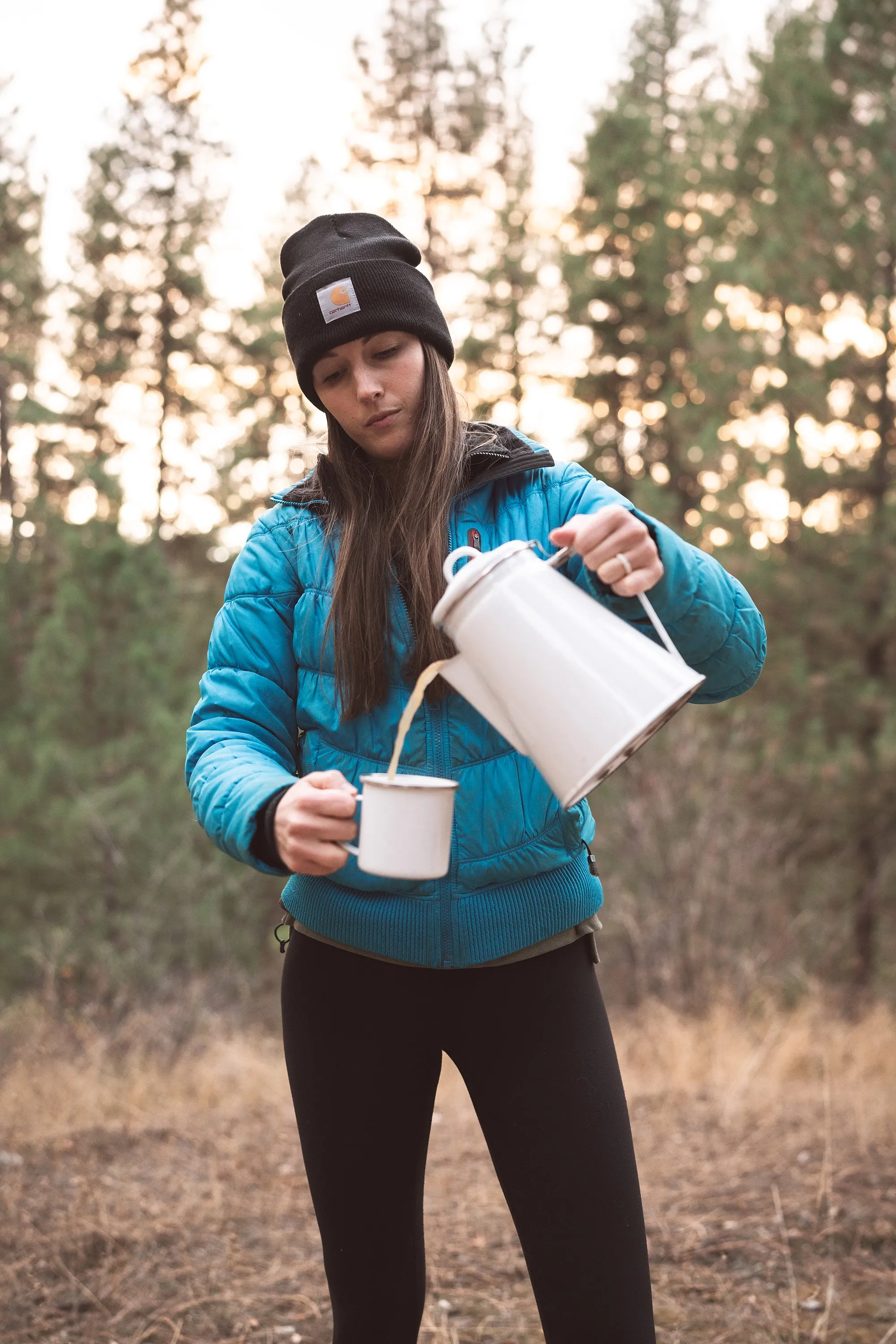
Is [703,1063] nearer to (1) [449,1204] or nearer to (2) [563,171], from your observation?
(1) [449,1204]

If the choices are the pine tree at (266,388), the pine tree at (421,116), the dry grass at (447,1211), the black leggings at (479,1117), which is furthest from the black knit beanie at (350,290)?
the pine tree at (421,116)

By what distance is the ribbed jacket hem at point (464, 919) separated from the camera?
135 centimetres

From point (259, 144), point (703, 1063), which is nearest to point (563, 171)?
point (259, 144)

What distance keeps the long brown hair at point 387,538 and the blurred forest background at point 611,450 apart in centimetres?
438

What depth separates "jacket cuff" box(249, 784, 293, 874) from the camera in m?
1.17

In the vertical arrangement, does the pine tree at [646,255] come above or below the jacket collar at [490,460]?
above

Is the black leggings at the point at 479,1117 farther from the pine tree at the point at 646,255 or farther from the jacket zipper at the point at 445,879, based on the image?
the pine tree at the point at 646,255

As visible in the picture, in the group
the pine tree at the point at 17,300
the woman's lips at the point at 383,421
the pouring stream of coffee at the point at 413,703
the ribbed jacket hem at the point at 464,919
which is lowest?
the ribbed jacket hem at the point at 464,919

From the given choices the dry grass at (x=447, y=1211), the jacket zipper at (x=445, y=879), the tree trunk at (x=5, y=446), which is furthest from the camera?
the tree trunk at (x=5, y=446)

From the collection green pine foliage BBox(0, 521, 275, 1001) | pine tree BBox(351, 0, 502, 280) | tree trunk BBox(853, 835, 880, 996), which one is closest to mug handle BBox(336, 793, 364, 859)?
green pine foliage BBox(0, 521, 275, 1001)

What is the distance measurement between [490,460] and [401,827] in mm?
554

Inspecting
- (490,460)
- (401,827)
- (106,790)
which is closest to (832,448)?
(106,790)

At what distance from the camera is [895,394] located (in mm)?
8266

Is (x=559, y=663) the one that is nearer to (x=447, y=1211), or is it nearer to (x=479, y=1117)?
(x=479, y=1117)
